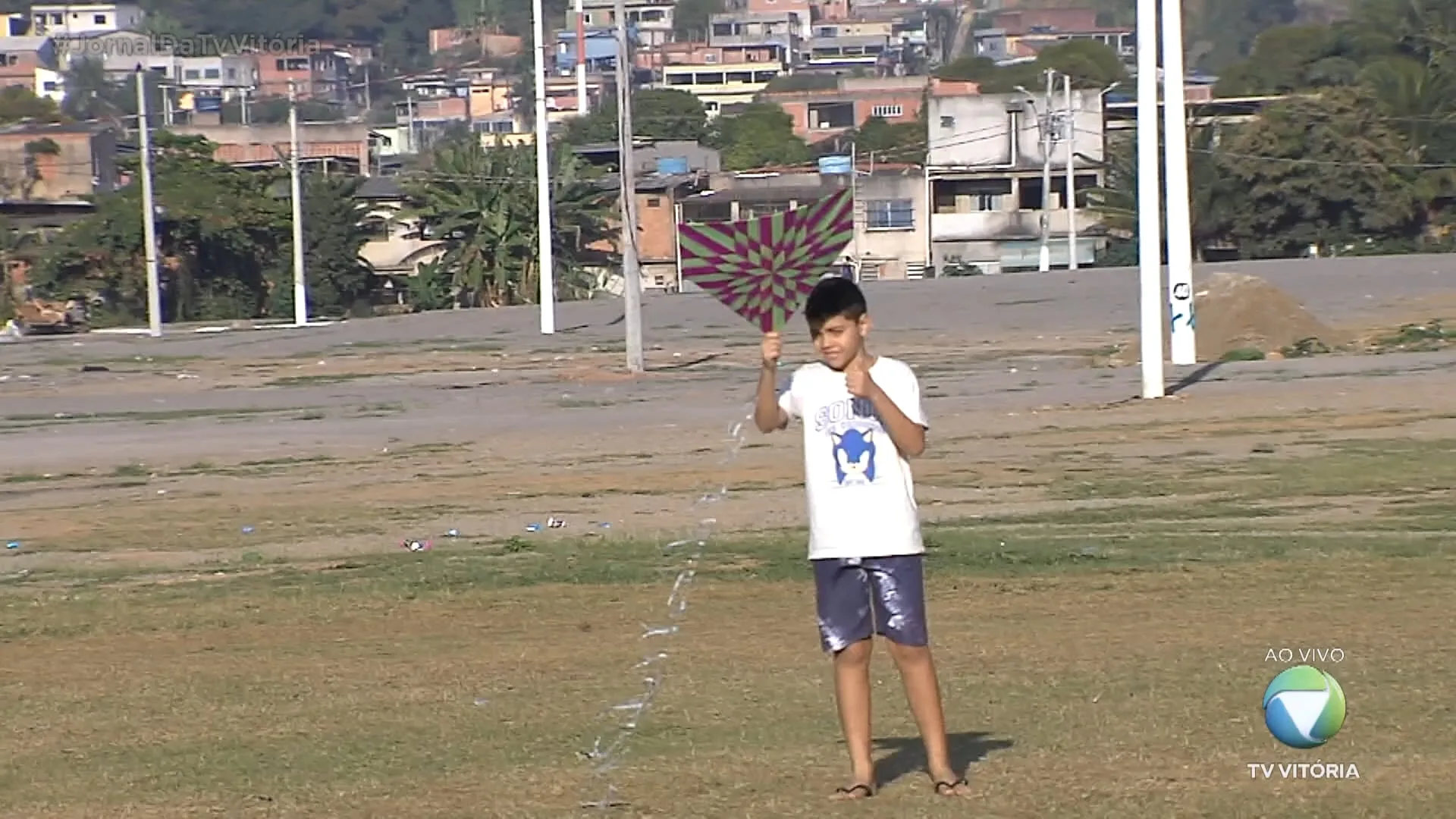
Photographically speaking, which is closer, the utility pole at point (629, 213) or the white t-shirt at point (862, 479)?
the white t-shirt at point (862, 479)

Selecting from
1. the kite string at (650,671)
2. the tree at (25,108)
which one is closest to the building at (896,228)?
the tree at (25,108)

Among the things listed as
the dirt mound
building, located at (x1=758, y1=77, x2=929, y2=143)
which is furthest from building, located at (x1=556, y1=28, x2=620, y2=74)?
the dirt mound

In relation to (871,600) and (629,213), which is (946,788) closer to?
(871,600)

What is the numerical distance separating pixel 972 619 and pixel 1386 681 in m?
2.68

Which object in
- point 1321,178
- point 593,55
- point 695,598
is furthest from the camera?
point 593,55

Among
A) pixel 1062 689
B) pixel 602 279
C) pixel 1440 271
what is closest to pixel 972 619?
pixel 1062 689

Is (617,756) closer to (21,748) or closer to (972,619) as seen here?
(21,748)

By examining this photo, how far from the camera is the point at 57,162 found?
3868 inches

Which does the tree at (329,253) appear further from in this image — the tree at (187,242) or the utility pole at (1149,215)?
the utility pole at (1149,215)

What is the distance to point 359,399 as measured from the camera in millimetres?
31453

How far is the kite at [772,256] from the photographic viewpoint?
7.68 metres

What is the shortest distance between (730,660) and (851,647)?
2.91m

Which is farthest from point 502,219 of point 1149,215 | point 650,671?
point 650,671

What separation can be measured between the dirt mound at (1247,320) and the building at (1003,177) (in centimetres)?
4396
